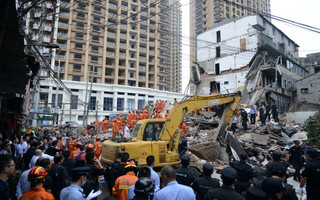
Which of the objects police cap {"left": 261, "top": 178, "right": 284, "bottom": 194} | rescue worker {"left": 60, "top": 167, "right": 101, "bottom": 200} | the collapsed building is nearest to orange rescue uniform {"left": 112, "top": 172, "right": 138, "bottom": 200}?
rescue worker {"left": 60, "top": 167, "right": 101, "bottom": 200}

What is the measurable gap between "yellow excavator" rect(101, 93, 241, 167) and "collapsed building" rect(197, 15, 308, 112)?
1851cm

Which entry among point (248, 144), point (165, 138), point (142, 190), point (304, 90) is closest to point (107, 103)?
point (248, 144)

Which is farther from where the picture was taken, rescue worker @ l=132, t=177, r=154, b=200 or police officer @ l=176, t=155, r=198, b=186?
A: police officer @ l=176, t=155, r=198, b=186

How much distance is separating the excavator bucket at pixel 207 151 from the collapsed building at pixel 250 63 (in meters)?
18.4

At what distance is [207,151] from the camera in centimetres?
948

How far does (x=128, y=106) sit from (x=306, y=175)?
39512mm

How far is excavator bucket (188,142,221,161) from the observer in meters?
9.18

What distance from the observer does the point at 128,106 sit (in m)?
42.3

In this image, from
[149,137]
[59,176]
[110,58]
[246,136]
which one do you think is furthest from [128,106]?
[59,176]

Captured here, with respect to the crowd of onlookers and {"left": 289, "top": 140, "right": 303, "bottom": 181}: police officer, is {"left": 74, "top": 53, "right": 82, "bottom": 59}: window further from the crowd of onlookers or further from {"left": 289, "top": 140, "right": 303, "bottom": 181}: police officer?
{"left": 289, "top": 140, "right": 303, "bottom": 181}: police officer

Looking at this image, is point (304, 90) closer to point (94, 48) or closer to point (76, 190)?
point (76, 190)

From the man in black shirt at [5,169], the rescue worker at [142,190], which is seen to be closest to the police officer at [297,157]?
the rescue worker at [142,190]

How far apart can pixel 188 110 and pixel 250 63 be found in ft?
81.4

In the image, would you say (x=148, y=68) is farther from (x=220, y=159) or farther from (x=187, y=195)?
(x=187, y=195)
